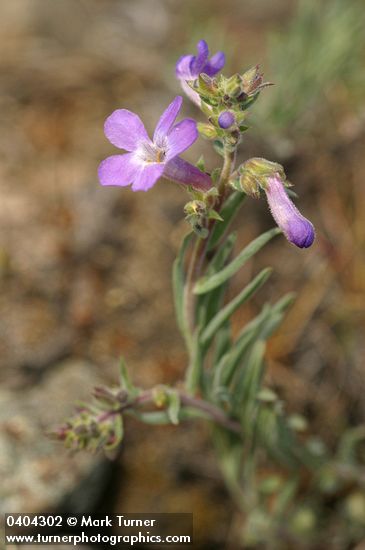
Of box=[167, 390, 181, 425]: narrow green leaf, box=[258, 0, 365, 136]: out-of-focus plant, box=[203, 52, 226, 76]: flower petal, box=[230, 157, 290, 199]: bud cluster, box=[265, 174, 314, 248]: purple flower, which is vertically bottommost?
box=[167, 390, 181, 425]: narrow green leaf

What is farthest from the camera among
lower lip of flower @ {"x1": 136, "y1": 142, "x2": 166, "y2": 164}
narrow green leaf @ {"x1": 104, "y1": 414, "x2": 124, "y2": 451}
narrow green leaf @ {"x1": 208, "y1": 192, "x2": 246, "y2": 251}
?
narrow green leaf @ {"x1": 104, "y1": 414, "x2": 124, "y2": 451}

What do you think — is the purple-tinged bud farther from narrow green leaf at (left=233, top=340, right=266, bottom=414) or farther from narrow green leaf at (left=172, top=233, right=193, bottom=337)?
narrow green leaf at (left=233, top=340, right=266, bottom=414)

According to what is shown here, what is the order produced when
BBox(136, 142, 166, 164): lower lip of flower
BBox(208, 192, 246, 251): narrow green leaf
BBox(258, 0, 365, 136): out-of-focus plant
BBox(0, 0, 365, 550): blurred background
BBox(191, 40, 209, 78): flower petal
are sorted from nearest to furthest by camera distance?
1. BBox(136, 142, 166, 164): lower lip of flower
2. BBox(191, 40, 209, 78): flower petal
3. BBox(208, 192, 246, 251): narrow green leaf
4. BBox(0, 0, 365, 550): blurred background
5. BBox(258, 0, 365, 136): out-of-focus plant

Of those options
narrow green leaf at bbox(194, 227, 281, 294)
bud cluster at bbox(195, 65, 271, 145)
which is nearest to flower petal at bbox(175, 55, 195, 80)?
bud cluster at bbox(195, 65, 271, 145)

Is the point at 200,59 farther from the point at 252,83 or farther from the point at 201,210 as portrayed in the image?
the point at 201,210

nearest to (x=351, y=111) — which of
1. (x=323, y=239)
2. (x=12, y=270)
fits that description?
(x=323, y=239)

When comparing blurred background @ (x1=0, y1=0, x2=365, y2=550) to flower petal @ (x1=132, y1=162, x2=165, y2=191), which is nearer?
flower petal @ (x1=132, y1=162, x2=165, y2=191)

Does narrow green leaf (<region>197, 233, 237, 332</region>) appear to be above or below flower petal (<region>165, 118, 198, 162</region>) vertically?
below
